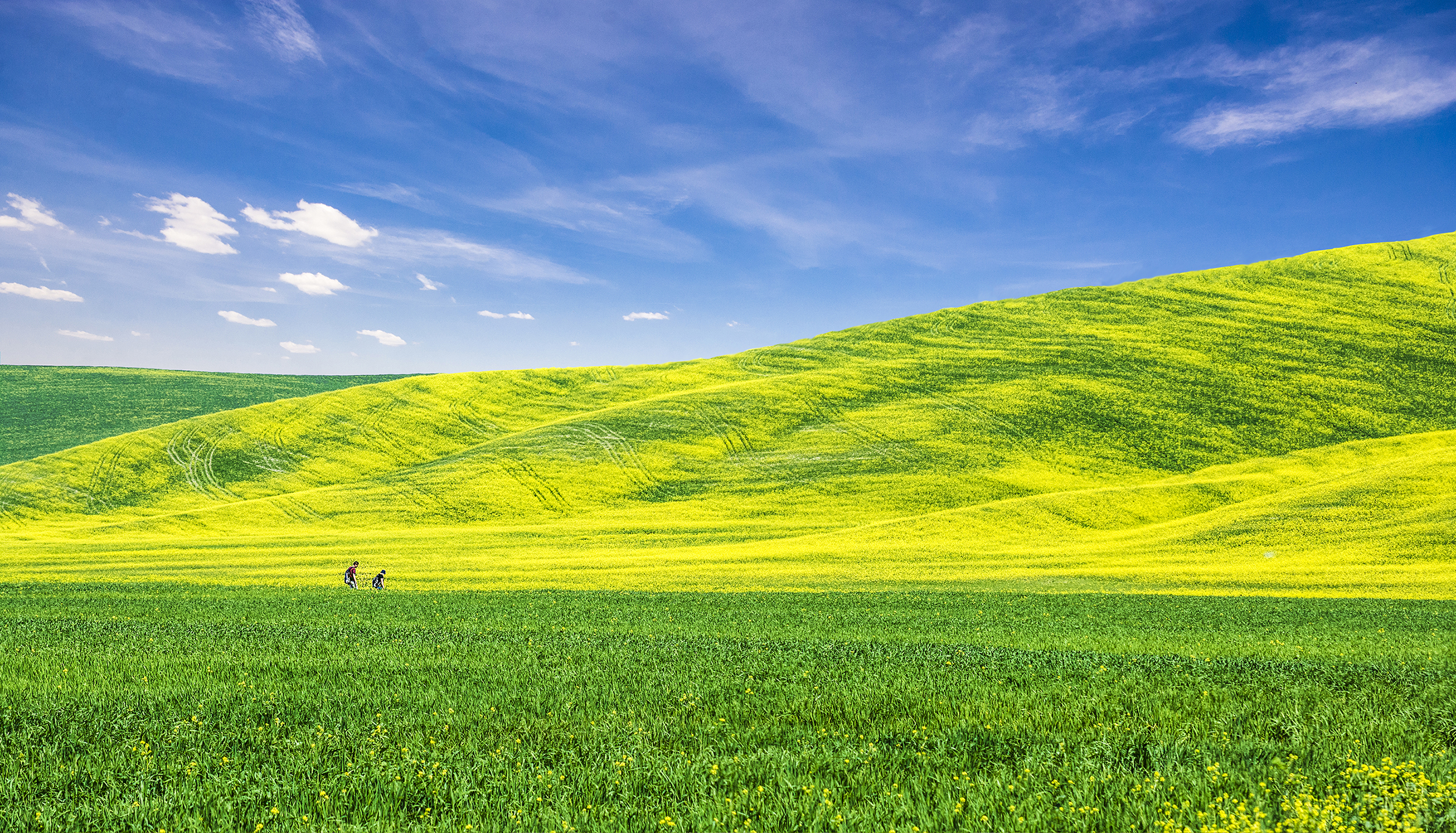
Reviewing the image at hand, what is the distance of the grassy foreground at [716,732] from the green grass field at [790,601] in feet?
0.24

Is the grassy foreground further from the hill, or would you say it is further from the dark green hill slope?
the dark green hill slope

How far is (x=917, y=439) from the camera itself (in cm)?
8319

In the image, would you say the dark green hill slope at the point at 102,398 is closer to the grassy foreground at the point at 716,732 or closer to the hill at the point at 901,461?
the hill at the point at 901,461

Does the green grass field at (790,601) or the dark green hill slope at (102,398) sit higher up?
the dark green hill slope at (102,398)

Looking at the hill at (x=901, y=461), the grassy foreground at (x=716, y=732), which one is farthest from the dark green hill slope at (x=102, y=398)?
the grassy foreground at (x=716, y=732)

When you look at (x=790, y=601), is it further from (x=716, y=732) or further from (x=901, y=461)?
(x=901, y=461)

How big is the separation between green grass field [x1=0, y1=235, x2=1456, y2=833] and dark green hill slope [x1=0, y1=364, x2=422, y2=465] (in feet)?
202

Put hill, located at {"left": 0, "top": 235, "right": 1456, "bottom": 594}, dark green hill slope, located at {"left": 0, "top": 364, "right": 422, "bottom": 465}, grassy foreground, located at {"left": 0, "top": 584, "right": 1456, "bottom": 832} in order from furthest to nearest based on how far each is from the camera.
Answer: dark green hill slope, located at {"left": 0, "top": 364, "right": 422, "bottom": 465} → hill, located at {"left": 0, "top": 235, "right": 1456, "bottom": 594} → grassy foreground, located at {"left": 0, "top": 584, "right": 1456, "bottom": 832}

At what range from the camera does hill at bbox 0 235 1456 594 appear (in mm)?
45281

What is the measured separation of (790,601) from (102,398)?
19085 cm

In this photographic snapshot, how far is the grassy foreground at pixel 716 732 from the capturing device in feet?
21.2

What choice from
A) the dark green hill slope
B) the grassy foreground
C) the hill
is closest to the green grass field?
the grassy foreground

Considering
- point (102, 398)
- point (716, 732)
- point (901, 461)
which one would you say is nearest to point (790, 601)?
point (716, 732)

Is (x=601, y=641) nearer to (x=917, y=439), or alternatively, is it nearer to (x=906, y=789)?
Result: (x=906, y=789)
